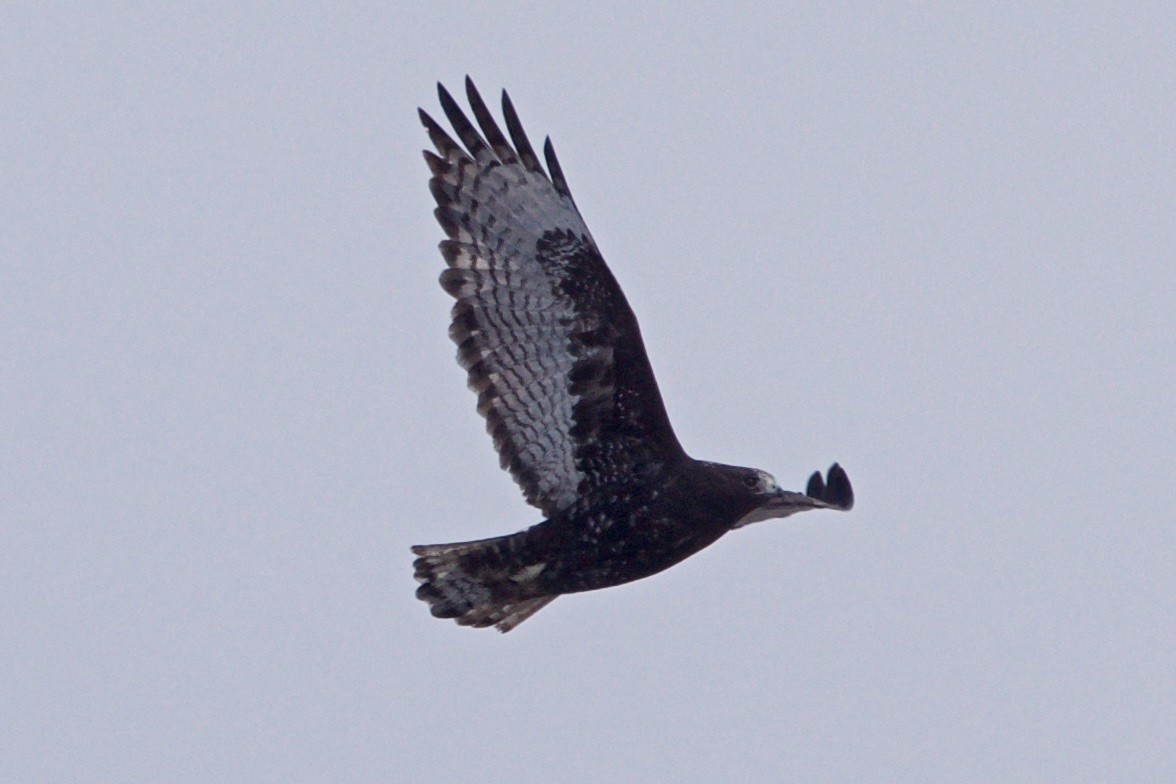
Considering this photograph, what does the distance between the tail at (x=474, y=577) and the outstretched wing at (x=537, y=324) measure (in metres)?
0.29

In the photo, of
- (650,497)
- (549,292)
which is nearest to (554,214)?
(549,292)

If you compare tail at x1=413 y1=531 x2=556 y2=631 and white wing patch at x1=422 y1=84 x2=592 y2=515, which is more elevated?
white wing patch at x1=422 y1=84 x2=592 y2=515

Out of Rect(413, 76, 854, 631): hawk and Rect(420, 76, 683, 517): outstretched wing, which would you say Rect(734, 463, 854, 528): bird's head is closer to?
Rect(413, 76, 854, 631): hawk

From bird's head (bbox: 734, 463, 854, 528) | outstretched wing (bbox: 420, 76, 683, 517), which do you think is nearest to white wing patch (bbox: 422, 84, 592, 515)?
outstretched wing (bbox: 420, 76, 683, 517)

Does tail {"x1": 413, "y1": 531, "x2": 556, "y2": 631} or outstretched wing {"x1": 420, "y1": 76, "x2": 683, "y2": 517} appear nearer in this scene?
outstretched wing {"x1": 420, "y1": 76, "x2": 683, "y2": 517}

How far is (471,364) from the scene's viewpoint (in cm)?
1211

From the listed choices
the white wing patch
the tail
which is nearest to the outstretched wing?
the white wing patch

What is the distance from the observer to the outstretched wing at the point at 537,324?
11945mm

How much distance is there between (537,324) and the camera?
39.5ft

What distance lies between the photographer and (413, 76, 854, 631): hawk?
1195cm

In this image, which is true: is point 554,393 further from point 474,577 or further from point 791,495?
point 791,495

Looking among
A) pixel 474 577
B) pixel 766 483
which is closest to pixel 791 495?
pixel 766 483

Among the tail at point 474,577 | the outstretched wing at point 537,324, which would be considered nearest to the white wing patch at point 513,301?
the outstretched wing at point 537,324

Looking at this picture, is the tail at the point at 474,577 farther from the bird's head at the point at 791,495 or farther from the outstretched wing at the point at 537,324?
the bird's head at the point at 791,495
